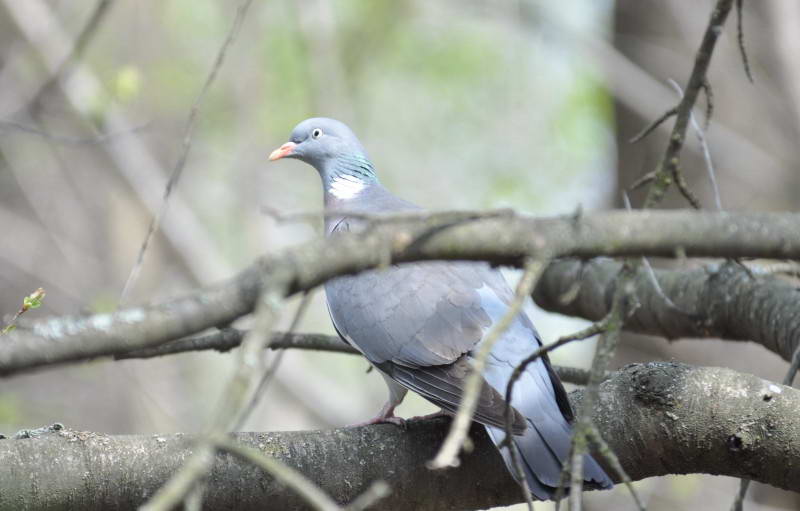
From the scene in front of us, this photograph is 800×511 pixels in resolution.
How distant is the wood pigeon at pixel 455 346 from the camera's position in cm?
234

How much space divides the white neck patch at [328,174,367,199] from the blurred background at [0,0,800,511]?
0.99 m

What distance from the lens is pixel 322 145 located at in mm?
4188

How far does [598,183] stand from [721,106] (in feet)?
4.95

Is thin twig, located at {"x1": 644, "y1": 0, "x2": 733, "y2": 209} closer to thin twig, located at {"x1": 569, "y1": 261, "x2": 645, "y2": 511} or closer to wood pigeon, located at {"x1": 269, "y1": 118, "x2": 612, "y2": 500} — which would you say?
thin twig, located at {"x1": 569, "y1": 261, "x2": 645, "y2": 511}

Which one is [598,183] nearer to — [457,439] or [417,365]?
[417,365]

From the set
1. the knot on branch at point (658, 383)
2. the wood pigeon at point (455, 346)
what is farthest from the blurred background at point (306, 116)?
the knot on branch at point (658, 383)

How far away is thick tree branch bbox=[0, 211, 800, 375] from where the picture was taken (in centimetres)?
133

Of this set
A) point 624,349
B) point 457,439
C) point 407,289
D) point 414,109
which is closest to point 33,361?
point 457,439

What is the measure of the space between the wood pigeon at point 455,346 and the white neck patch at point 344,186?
0.68 metres

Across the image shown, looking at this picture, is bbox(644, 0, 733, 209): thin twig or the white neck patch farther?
the white neck patch

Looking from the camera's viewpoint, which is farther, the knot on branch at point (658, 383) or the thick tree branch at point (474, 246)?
the knot on branch at point (658, 383)

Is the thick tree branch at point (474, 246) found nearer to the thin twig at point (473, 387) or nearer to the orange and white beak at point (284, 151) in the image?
the thin twig at point (473, 387)

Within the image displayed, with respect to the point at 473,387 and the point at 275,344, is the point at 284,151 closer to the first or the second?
the point at 275,344

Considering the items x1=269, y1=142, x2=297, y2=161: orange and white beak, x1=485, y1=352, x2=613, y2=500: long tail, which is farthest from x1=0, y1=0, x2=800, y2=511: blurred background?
x1=485, y1=352, x2=613, y2=500: long tail
